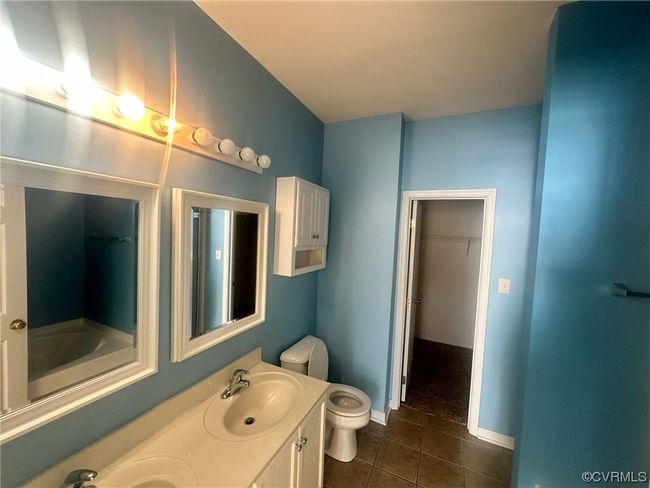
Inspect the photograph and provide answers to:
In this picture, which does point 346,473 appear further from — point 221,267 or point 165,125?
point 165,125

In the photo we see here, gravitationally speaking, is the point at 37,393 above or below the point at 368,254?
below

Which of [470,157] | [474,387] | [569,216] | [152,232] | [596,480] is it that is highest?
[470,157]

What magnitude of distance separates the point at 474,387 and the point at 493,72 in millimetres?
2285

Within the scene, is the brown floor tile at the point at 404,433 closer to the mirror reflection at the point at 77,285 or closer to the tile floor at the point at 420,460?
the tile floor at the point at 420,460

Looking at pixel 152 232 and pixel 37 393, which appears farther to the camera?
pixel 152 232

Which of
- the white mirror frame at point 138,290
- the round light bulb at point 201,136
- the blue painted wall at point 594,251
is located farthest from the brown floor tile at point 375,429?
the round light bulb at point 201,136

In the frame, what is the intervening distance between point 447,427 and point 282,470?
1.70 m

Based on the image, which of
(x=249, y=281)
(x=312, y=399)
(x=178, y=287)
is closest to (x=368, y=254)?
(x=249, y=281)

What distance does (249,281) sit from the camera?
1537mm

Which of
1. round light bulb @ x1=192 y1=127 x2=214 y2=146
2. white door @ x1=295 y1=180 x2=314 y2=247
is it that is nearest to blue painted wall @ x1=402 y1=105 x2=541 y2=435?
white door @ x1=295 y1=180 x2=314 y2=247

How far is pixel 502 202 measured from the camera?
1.91m

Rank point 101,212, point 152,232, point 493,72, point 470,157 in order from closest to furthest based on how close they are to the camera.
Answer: point 101,212
point 152,232
point 493,72
point 470,157

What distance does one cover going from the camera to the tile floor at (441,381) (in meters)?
2.31

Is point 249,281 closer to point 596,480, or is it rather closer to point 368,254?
point 368,254
